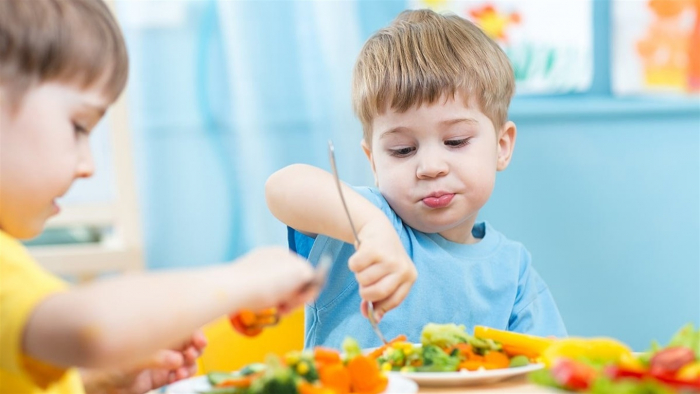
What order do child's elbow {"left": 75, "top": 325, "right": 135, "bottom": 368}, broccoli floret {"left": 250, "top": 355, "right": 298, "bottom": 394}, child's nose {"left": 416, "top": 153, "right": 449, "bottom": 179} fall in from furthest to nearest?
child's nose {"left": 416, "top": 153, "right": 449, "bottom": 179}
broccoli floret {"left": 250, "top": 355, "right": 298, "bottom": 394}
child's elbow {"left": 75, "top": 325, "right": 135, "bottom": 368}

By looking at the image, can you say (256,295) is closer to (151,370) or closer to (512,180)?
(151,370)

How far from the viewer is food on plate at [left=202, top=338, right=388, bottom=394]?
58 cm

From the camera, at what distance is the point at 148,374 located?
2.49 ft

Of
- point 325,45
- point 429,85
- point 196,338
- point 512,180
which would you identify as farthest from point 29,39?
point 512,180

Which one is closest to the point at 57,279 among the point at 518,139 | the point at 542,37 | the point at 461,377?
the point at 461,377

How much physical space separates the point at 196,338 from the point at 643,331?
1661 mm

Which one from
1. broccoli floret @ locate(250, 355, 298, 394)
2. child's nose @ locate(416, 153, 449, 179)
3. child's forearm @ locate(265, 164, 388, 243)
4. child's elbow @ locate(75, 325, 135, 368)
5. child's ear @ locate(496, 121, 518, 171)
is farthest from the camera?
child's ear @ locate(496, 121, 518, 171)

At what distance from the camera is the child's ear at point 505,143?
3.94ft

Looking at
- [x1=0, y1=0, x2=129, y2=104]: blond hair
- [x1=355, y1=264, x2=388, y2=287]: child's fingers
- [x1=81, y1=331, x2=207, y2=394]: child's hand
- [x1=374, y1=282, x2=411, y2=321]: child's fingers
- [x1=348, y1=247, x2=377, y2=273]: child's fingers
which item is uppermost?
[x1=0, y1=0, x2=129, y2=104]: blond hair

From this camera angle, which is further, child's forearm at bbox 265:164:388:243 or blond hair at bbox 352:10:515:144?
blond hair at bbox 352:10:515:144

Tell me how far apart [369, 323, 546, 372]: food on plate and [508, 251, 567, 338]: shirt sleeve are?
34 centimetres

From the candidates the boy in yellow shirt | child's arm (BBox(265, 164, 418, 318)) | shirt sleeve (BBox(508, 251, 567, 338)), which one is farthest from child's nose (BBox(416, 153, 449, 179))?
the boy in yellow shirt

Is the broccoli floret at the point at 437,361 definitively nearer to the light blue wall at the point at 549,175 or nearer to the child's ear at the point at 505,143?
the child's ear at the point at 505,143

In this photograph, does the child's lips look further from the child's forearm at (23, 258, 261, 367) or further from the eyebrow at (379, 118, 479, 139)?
the child's forearm at (23, 258, 261, 367)
